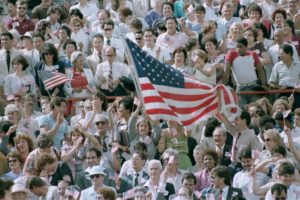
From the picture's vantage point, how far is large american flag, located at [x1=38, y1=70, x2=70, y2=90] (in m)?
33.4

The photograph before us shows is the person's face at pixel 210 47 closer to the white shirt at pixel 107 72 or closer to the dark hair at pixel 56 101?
the white shirt at pixel 107 72

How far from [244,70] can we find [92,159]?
14.6 feet

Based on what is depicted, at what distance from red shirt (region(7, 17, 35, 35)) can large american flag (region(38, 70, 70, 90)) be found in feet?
10.7

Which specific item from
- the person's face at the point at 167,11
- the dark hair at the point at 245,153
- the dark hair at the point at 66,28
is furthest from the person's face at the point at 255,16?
the dark hair at the point at 245,153

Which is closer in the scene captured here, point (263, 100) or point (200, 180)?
point (200, 180)

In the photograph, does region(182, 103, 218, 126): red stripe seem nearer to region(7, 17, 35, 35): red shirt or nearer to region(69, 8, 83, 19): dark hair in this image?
region(69, 8, 83, 19): dark hair

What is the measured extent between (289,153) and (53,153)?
135 inches

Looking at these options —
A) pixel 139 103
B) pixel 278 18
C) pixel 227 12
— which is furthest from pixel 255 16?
pixel 139 103

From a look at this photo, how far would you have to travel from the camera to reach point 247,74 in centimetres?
3369

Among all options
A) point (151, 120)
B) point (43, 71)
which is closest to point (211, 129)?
point (151, 120)

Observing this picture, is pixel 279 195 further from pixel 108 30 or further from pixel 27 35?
pixel 27 35

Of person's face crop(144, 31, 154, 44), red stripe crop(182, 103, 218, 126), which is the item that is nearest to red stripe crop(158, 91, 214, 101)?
red stripe crop(182, 103, 218, 126)

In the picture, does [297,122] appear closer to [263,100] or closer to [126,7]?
[263,100]

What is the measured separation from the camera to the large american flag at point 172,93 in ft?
93.5
